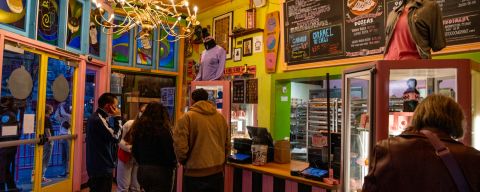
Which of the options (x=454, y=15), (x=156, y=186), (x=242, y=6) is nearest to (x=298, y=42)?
(x=242, y=6)

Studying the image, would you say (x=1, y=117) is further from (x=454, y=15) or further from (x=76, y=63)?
(x=454, y=15)

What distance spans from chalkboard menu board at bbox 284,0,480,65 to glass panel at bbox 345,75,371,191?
5.69 ft

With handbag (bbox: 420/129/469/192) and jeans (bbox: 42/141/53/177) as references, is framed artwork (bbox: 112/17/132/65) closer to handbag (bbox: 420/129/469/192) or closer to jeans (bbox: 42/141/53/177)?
jeans (bbox: 42/141/53/177)

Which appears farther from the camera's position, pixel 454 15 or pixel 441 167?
pixel 454 15

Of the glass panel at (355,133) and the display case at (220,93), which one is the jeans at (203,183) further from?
the glass panel at (355,133)

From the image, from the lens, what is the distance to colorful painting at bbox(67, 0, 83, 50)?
508 cm

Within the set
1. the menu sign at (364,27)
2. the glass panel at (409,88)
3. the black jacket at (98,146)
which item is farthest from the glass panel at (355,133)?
the black jacket at (98,146)

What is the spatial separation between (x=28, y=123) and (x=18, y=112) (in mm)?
243

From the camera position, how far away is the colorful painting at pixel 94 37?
18.6 feet

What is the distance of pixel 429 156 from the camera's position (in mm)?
1418

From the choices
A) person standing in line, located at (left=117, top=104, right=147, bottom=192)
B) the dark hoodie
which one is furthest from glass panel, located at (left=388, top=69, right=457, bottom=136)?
person standing in line, located at (left=117, top=104, right=147, bottom=192)

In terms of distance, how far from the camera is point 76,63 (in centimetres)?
525

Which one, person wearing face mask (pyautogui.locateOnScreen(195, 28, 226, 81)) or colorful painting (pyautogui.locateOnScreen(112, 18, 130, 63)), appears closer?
person wearing face mask (pyautogui.locateOnScreen(195, 28, 226, 81))

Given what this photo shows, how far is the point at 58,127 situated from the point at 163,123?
278 centimetres
